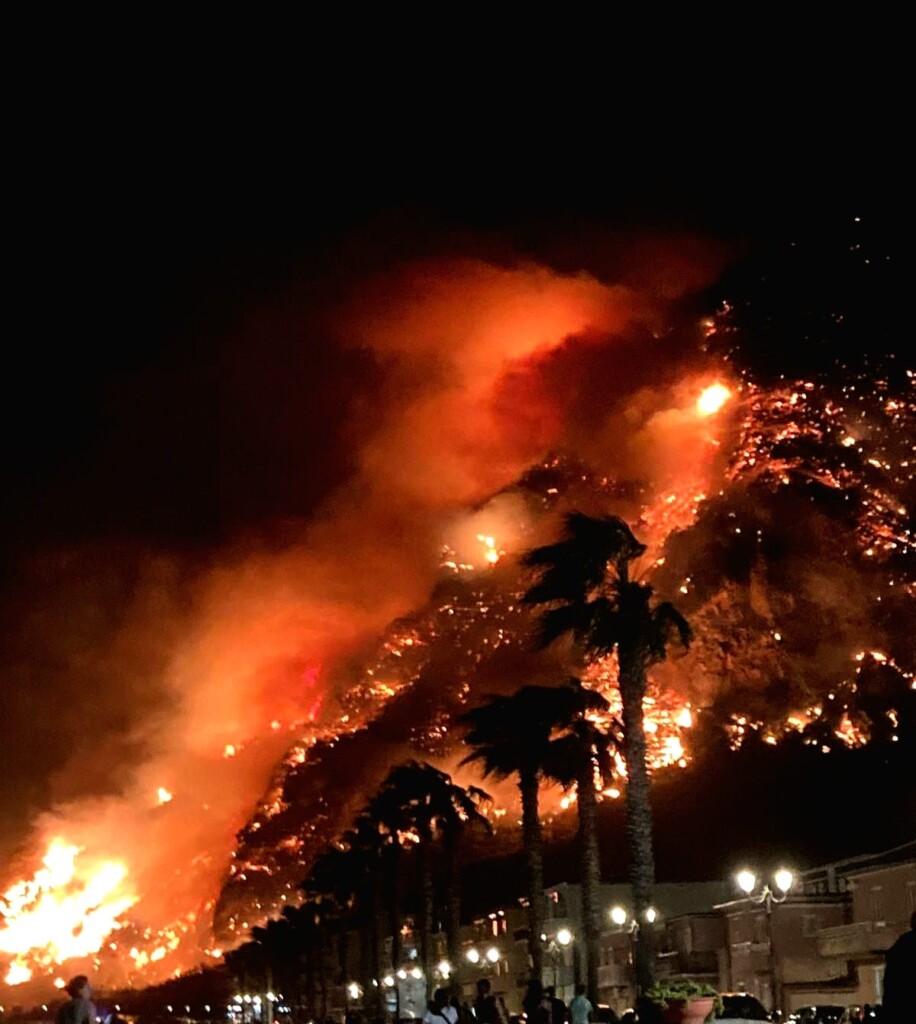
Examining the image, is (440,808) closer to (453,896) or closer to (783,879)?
(453,896)

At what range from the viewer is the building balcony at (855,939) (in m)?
38.6

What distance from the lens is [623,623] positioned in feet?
107

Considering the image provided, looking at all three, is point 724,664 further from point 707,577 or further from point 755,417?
point 755,417

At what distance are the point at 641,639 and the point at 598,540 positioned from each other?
303 cm

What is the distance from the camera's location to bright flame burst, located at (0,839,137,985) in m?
168

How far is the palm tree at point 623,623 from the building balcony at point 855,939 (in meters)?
9.55

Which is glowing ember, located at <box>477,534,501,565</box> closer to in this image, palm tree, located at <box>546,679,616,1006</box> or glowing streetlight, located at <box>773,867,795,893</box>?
palm tree, located at <box>546,679,616,1006</box>

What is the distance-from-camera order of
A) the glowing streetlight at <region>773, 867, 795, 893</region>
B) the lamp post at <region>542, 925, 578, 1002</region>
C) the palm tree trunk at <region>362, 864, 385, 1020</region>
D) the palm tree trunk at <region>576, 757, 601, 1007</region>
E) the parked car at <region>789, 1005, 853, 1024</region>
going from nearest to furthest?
the glowing streetlight at <region>773, 867, 795, 893</region> → the parked car at <region>789, 1005, 853, 1024</region> → the palm tree trunk at <region>576, 757, 601, 1007</region> → the lamp post at <region>542, 925, 578, 1002</region> → the palm tree trunk at <region>362, 864, 385, 1020</region>

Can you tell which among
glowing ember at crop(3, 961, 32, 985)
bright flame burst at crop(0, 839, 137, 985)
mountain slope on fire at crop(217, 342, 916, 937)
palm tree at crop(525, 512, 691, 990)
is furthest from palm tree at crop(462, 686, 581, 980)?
glowing ember at crop(3, 961, 32, 985)

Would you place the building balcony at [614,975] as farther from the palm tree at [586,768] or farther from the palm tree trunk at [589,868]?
the palm tree trunk at [589,868]

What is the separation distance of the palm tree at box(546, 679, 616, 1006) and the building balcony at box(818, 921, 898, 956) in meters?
7.42

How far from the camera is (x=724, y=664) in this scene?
418ft

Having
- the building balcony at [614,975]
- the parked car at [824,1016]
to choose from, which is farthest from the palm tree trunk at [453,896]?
the parked car at [824,1016]

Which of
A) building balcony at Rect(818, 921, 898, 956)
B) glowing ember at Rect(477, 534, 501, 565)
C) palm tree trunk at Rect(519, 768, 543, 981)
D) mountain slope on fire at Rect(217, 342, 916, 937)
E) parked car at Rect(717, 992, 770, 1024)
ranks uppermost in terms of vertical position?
glowing ember at Rect(477, 534, 501, 565)
